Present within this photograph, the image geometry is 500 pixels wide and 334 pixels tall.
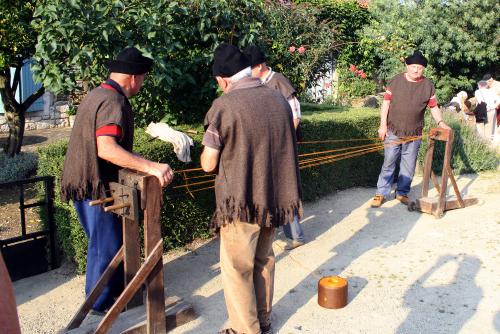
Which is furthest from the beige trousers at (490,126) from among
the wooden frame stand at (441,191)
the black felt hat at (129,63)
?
the black felt hat at (129,63)

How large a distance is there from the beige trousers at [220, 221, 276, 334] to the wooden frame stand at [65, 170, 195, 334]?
44 cm

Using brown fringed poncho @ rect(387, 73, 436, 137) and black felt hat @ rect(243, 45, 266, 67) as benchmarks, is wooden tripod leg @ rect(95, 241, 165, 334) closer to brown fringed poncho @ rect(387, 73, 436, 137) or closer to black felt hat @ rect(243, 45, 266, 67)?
black felt hat @ rect(243, 45, 266, 67)

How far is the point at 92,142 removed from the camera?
3729 millimetres

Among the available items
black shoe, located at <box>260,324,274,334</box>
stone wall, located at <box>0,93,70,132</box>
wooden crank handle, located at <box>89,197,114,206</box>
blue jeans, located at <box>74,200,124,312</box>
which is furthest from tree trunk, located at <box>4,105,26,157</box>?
black shoe, located at <box>260,324,274,334</box>

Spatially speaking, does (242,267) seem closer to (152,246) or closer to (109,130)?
(152,246)

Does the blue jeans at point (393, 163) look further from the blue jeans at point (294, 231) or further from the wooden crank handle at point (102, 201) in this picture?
the wooden crank handle at point (102, 201)

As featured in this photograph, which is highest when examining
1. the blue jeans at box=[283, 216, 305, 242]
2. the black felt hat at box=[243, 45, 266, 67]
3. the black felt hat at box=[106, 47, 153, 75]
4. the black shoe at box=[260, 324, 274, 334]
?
the black felt hat at box=[243, 45, 266, 67]

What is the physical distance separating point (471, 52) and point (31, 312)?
1297cm

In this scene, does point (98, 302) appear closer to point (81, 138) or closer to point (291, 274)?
point (81, 138)

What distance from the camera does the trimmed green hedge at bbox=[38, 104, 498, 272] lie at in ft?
16.2

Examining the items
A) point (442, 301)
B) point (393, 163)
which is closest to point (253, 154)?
point (442, 301)

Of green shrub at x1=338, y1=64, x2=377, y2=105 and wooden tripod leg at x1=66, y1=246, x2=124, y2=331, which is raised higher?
green shrub at x1=338, y1=64, x2=377, y2=105

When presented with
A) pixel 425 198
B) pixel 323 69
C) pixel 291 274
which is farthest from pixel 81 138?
pixel 323 69

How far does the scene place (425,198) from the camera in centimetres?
670
